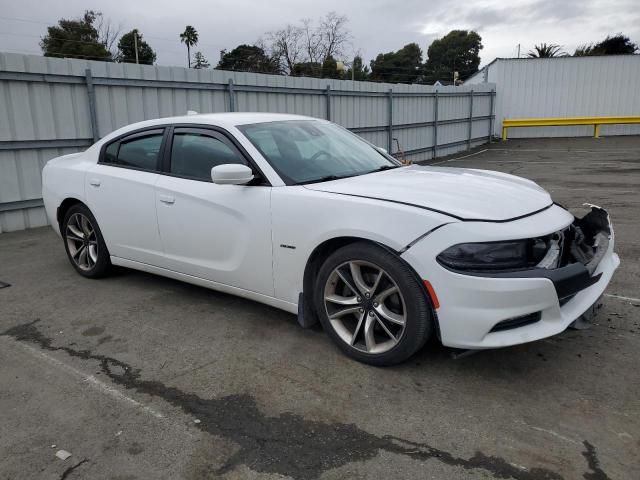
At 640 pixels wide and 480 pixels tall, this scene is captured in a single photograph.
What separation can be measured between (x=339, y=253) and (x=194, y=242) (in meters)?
1.35

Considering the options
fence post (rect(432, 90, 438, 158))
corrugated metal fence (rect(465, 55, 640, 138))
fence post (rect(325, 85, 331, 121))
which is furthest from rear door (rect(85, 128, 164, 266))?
corrugated metal fence (rect(465, 55, 640, 138))

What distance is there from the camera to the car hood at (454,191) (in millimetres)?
2994

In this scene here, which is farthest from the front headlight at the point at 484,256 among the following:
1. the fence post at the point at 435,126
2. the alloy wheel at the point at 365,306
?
the fence post at the point at 435,126

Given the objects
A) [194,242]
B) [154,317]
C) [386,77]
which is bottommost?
[154,317]

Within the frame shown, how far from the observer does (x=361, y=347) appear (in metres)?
3.31

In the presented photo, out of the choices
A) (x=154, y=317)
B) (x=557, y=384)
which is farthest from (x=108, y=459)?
(x=557, y=384)

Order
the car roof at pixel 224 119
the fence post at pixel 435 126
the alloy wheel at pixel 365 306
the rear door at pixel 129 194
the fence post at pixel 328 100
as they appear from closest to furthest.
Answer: the alloy wheel at pixel 365 306 < the car roof at pixel 224 119 < the rear door at pixel 129 194 < the fence post at pixel 328 100 < the fence post at pixel 435 126

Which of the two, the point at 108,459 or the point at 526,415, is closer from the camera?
the point at 108,459

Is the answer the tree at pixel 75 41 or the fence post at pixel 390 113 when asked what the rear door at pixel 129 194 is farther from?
the tree at pixel 75 41

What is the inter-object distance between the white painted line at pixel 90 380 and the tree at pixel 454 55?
71556 millimetres

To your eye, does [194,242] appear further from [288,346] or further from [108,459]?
[108,459]

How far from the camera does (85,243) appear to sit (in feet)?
17.0

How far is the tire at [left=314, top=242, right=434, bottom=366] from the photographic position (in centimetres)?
296

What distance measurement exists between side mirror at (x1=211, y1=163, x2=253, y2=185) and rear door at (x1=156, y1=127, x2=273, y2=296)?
147 mm
